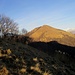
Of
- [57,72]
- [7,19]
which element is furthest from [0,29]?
[57,72]

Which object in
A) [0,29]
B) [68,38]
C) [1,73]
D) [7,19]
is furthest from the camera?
[68,38]

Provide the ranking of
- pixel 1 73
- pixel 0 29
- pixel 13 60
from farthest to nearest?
pixel 0 29 → pixel 13 60 → pixel 1 73

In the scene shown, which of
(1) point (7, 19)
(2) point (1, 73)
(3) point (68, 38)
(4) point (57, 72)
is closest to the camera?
(2) point (1, 73)

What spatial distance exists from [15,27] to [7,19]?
358cm

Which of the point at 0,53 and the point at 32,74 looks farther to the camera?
the point at 0,53

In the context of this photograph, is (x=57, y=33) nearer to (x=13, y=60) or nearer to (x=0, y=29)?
(x=0, y=29)

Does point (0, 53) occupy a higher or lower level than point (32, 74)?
higher

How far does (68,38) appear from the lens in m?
88.4

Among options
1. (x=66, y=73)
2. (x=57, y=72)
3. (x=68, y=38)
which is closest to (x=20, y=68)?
(x=57, y=72)

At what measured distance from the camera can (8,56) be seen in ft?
47.3

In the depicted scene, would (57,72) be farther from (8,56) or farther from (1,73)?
(1,73)

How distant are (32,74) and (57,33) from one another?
81.9 metres

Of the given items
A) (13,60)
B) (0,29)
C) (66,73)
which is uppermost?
(0,29)

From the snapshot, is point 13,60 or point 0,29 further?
point 0,29
